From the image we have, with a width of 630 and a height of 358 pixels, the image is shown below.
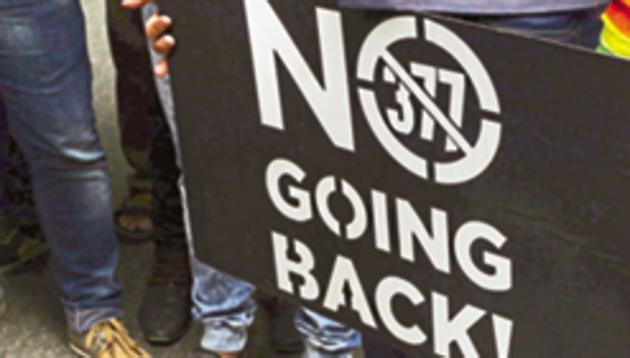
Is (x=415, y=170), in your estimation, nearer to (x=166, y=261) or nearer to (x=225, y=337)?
(x=225, y=337)

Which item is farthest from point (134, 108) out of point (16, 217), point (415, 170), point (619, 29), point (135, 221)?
point (415, 170)

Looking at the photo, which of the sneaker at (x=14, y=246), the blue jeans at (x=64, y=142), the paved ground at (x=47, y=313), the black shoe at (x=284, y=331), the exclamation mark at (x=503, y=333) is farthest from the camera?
the sneaker at (x=14, y=246)

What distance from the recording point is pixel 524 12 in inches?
44.6

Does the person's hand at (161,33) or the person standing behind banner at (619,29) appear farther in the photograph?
the person standing behind banner at (619,29)

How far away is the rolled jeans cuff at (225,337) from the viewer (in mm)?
2225

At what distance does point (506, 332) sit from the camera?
1212mm

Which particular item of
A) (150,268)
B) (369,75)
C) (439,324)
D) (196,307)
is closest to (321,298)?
(439,324)

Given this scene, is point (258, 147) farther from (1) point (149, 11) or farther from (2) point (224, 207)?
(1) point (149, 11)

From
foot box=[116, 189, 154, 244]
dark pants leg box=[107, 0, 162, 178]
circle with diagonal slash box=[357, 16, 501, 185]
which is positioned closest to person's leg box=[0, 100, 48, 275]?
foot box=[116, 189, 154, 244]

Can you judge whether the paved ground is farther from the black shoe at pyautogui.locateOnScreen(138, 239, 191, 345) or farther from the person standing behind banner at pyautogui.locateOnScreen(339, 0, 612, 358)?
the person standing behind banner at pyautogui.locateOnScreen(339, 0, 612, 358)

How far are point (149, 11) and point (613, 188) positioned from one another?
0.99 metres

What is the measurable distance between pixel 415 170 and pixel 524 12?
0.19 meters

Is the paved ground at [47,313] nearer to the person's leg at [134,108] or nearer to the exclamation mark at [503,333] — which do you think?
the person's leg at [134,108]

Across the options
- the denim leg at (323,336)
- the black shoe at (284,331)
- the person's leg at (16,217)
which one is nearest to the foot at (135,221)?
the person's leg at (16,217)
